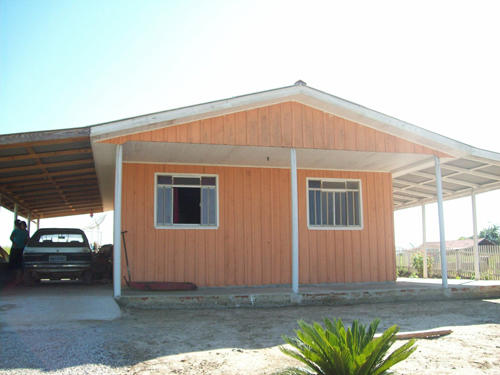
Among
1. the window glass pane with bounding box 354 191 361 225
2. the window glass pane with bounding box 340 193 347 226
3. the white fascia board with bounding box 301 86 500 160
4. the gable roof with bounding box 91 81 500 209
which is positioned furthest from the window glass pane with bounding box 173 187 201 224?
the window glass pane with bounding box 354 191 361 225

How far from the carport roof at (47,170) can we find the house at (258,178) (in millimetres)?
52

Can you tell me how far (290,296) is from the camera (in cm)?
988

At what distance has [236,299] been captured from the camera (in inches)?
377

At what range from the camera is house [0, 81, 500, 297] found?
32.3 feet

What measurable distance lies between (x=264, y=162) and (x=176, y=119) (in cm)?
311

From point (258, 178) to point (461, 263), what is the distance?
12.5 m

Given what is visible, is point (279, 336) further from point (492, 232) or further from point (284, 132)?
point (492, 232)

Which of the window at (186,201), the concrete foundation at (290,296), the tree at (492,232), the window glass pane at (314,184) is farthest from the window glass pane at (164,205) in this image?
the tree at (492,232)

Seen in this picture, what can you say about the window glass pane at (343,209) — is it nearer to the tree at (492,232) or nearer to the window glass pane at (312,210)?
the window glass pane at (312,210)

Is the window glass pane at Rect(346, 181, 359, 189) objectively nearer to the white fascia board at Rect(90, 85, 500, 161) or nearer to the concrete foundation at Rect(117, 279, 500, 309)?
the white fascia board at Rect(90, 85, 500, 161)

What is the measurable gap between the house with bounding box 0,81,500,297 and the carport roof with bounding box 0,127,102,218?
5 centimetres

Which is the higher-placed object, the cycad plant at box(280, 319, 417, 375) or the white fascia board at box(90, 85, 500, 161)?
the white fascia board at box(90, 85, 500, 161)

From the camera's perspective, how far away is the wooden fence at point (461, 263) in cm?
1838

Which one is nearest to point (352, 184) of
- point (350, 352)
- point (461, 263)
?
point (350, 352)
